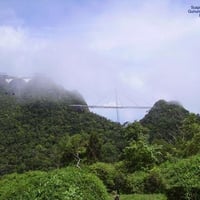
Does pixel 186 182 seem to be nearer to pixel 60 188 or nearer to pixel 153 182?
pixel 60 188

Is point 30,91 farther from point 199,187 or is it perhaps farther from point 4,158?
point 199,187

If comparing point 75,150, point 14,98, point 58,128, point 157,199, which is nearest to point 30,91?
point 14,98

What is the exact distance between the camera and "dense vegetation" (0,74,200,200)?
12164 mm

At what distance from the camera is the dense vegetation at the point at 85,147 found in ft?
39.9

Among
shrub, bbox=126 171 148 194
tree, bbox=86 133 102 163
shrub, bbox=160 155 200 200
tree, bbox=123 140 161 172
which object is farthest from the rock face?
shrub, bbox=160 155 200 200

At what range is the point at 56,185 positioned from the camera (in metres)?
11.0

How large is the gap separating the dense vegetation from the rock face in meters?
0.13

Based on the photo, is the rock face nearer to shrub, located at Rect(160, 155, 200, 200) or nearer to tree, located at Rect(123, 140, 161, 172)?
tree, located at Rect(123, 140, 161, 172)

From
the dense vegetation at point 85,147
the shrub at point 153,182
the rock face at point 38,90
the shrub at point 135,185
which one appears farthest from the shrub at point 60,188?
the rock face at point 38,90

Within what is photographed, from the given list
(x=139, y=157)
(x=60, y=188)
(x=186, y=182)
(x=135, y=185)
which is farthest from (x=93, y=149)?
(x=60, y=188)

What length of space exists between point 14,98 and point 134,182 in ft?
130

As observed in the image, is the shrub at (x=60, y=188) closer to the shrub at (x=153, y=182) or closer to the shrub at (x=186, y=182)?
the shrub at (x=186, y=182)

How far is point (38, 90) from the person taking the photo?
2463 inches

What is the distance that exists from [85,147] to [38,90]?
89.9 feet
